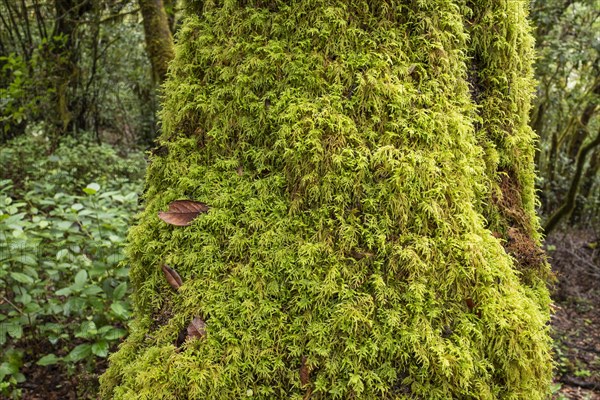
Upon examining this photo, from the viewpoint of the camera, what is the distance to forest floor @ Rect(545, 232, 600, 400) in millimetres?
4301

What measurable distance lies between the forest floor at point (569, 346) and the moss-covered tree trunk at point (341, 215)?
477 millimetres

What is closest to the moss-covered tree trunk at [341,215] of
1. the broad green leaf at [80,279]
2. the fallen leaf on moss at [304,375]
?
the fallen leaf on moss at [304,375]

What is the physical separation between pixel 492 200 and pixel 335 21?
33.0 inches

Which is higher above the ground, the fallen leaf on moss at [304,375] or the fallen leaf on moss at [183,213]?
the fallen leaf on moss at [183,213]

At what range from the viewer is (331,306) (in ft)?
4.09

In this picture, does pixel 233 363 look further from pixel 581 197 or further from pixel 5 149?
pixel 581 197

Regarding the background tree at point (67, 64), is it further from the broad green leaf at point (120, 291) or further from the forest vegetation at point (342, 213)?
the forest vegetation at point (342, 213)

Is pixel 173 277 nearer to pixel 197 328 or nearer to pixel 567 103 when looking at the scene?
Answer: pixel 197 328

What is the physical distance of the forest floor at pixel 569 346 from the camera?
3.16 meters

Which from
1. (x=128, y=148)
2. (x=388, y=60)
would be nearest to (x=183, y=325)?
(x=388, y=60)

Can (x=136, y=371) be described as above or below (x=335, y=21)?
below

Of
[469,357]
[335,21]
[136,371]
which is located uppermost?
[335,21]

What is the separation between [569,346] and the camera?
5.34 m

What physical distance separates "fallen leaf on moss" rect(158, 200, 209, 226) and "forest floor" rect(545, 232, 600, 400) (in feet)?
7.49
